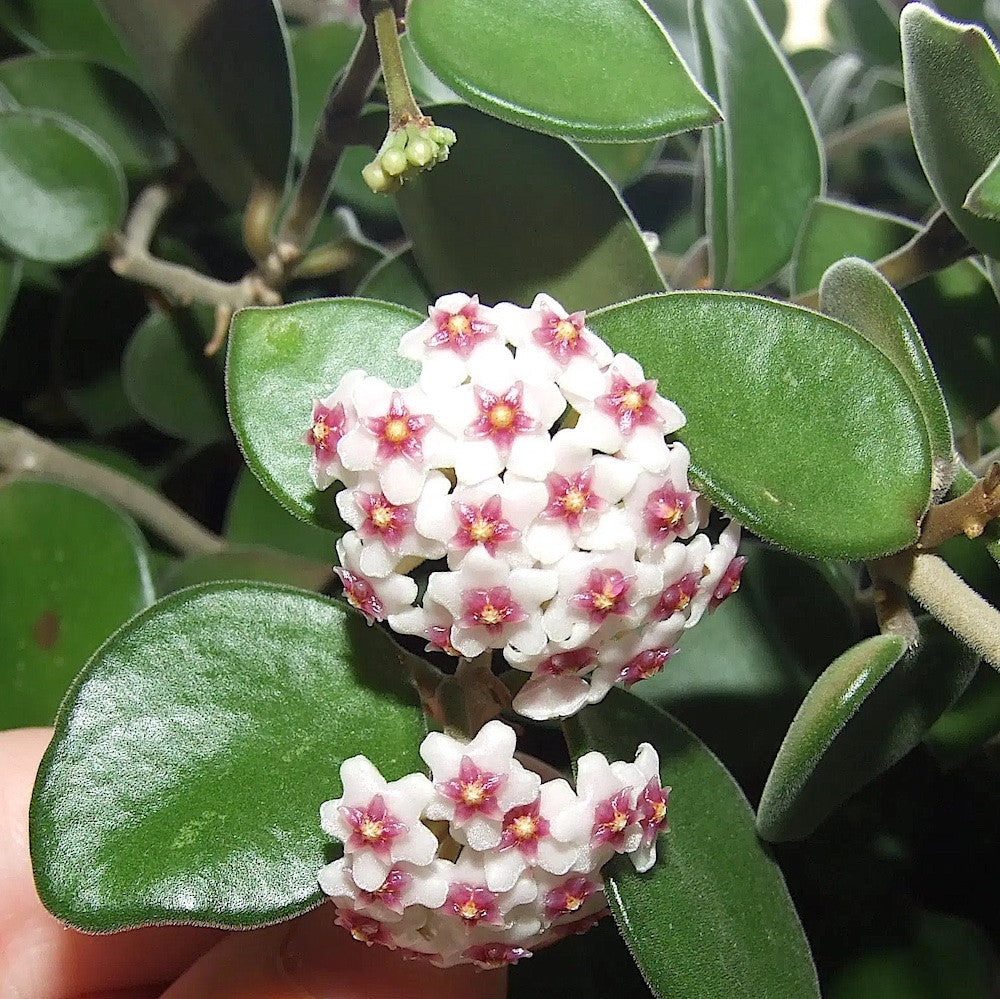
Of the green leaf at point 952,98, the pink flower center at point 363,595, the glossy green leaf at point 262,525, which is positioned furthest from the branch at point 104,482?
the green leaf at point 952,98

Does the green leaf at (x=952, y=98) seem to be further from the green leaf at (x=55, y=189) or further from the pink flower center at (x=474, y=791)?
the green leaf at (x=55, y=189)

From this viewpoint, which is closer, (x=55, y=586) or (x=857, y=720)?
(x=857, y=720)

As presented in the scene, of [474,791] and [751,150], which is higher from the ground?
[751,150]

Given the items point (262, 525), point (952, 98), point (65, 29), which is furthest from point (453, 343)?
point (65, 29)

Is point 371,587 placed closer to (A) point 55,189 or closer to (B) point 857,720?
(B) point 857,720

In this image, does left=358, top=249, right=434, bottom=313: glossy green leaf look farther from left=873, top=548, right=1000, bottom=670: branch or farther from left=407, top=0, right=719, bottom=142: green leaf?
left=873, top=548, right=1000, bottom=670: branch

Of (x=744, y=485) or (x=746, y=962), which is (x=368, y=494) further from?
(x=746, y=962)
